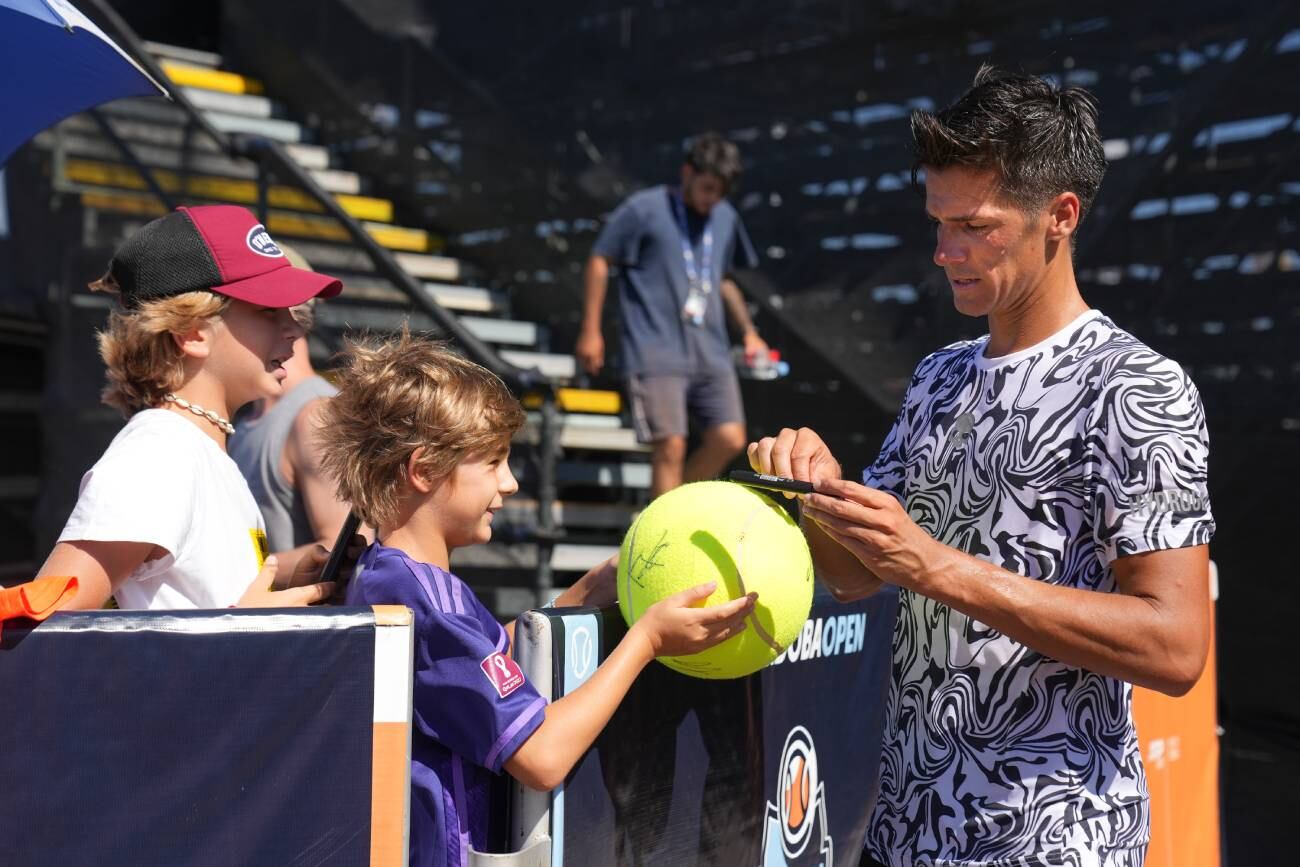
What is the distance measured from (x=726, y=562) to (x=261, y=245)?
1328mm

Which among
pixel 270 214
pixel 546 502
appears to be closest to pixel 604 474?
pixel 546 502

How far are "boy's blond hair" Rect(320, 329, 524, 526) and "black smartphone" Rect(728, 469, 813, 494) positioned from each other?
48cm

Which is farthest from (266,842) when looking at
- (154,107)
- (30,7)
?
(154,107)

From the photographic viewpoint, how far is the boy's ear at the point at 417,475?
262 centimetres

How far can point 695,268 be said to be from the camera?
8.32 m

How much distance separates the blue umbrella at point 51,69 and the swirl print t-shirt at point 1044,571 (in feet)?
8.20

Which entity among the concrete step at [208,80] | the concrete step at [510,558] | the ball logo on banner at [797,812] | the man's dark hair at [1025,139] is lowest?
the ball logo on banner at [797,812]

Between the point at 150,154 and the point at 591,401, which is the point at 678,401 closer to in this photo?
the point at 591,401

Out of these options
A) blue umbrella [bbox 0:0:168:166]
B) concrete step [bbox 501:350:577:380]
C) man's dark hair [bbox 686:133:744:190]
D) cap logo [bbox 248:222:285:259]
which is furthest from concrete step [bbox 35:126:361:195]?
cap logo [bbox 248:222:285:259]

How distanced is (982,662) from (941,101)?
21.6ft

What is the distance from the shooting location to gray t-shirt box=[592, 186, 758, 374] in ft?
26.9

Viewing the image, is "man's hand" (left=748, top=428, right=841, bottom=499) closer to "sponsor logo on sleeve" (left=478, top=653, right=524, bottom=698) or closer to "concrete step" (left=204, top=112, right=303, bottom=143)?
"sponsor logo on sleeve" (left=478, top=653, right=524, bottom=698)

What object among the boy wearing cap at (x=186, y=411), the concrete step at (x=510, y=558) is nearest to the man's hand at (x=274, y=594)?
the boy wearing cap at (x=186, y=411)

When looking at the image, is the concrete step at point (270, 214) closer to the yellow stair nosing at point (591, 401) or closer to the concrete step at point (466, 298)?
the concrete step at point (466, 298)
